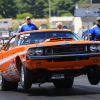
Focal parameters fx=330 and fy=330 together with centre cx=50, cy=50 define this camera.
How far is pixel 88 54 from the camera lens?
6.17 m

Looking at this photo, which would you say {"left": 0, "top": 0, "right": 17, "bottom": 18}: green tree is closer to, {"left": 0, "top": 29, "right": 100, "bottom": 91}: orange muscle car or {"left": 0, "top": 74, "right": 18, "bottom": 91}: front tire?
{"left": 0, "top": 74, "right": 18, "bottom": 91}: front tire

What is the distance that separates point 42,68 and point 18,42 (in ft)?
4.98

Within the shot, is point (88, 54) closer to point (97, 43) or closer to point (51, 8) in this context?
point (97, 43)

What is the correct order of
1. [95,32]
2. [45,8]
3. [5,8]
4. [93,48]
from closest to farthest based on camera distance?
[93,48] → [95,32] → [5,8] → [45,8]

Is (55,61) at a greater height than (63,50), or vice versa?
(63,50)

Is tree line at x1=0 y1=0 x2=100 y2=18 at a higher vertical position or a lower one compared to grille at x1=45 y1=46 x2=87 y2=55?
lower

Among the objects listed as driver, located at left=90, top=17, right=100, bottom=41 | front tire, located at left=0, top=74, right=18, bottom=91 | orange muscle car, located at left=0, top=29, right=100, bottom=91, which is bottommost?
front tire, located at left=0, top=74, right=18, bottom=91

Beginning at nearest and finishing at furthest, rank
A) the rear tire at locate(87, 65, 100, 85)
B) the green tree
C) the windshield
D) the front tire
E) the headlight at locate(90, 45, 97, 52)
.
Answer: the headlight at locate(90, 45, 97, 52) → the rear tire at locate(87, 65, 100, 85) → the windshield → the front tire → the green tree

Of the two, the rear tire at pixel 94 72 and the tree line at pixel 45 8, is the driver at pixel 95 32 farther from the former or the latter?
the tree line at pixel 45 8

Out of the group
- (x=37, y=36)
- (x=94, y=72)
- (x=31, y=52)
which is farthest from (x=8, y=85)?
(x=94, y=72)

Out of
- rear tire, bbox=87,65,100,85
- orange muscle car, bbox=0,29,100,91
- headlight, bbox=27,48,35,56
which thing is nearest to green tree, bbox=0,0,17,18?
orange muscle car, bbox=0,29,100,91

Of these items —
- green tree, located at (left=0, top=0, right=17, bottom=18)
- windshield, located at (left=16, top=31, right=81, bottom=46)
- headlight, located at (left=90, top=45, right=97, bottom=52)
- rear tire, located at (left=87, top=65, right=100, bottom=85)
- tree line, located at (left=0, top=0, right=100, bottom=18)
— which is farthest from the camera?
tree line, located at (left=0, top=0, right=100, bottom=18)

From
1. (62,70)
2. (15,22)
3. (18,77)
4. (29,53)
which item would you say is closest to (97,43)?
(62,70)

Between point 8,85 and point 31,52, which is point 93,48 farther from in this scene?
point 8,85
